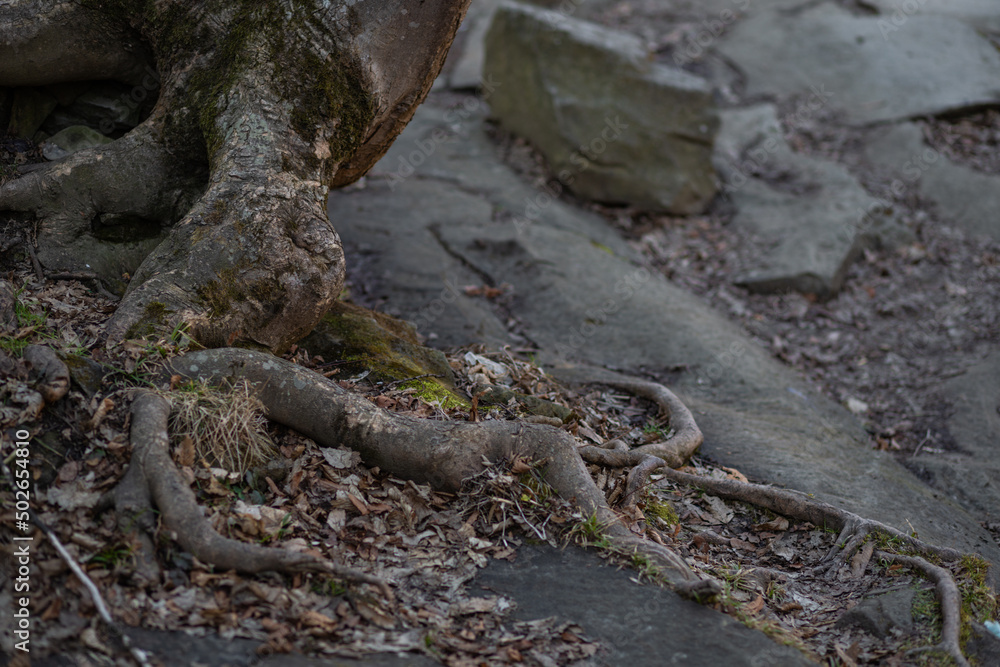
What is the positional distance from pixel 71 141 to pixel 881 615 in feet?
17.4

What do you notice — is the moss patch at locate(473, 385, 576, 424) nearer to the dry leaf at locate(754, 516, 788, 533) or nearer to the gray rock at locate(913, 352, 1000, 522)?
the dry leaf at locate(754, 516, 788, 533)

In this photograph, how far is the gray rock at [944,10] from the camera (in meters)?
11.9

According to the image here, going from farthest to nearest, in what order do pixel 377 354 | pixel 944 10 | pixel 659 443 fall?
pixel 944 10 < pixel 659 443 < pixel 377 354

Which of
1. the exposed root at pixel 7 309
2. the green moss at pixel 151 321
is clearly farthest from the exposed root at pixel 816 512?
the exposed root at pixel 7 309

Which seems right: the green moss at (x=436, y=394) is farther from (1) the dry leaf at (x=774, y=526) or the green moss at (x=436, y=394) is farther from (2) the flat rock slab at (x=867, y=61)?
(2) the flat rock slab at (x=867, y=61)

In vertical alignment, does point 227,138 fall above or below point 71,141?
above

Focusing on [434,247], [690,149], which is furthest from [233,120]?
[690,149]

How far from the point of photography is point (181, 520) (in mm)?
2748

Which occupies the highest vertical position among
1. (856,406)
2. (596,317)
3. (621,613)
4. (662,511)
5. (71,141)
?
(71,141)

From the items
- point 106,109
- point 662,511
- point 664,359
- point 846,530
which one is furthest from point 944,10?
point 106,109

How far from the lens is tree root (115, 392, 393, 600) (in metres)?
2.72

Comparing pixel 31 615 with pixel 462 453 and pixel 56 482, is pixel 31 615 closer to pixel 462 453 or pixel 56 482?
pixel 56 482

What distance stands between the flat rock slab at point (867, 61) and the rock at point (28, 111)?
10111 millimetres

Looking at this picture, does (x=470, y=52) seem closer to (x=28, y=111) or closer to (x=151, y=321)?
(x=28, y=111)
